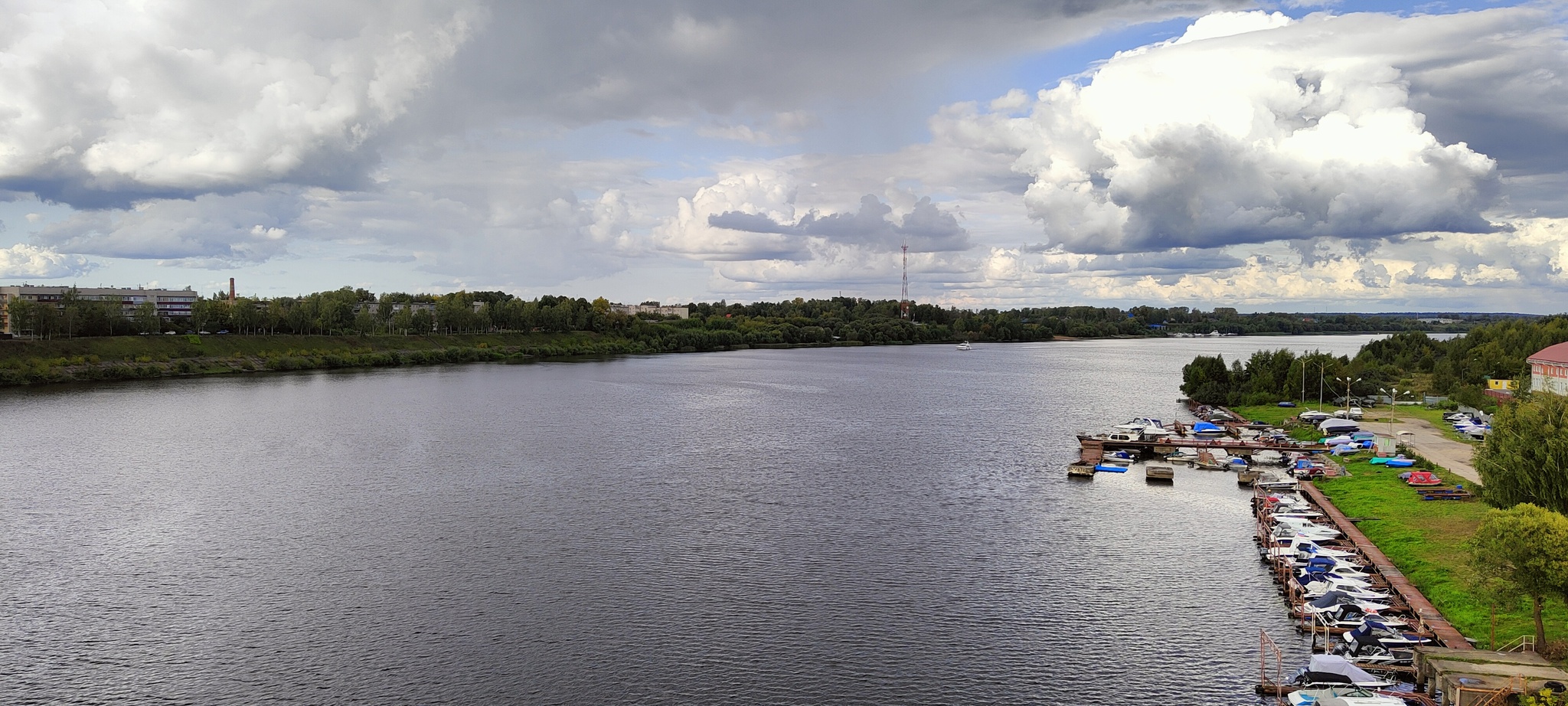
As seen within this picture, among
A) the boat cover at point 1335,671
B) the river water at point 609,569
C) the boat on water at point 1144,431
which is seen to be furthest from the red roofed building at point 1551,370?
the boat cover at point 1335,671

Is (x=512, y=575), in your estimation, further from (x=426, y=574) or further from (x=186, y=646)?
(x=186, y=646)

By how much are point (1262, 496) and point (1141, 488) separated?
6.48 m

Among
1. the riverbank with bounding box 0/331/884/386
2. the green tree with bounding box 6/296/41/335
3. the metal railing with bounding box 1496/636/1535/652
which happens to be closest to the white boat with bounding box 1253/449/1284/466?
the metal railing with bounding box 1496/636/1535/652

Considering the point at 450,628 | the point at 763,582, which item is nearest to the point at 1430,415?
the point at 763,582

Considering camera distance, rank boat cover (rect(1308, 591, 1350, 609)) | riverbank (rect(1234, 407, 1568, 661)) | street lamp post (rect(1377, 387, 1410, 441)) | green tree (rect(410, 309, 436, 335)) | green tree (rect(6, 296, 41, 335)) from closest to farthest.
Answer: riverbank (rect(1234, 407, 1568, 661))
boat cover (rect(1308, 591, 1350, 609))
street lamp post (rect(1377, 387, 1410, 441))
green tree (rect(6, 296, 41, 335))
green tree (rect(410, 309, 436, 335))

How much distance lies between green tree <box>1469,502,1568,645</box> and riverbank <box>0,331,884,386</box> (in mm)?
117709

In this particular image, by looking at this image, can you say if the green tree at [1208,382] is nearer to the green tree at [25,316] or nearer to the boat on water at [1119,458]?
the boat on water at [1119,458]

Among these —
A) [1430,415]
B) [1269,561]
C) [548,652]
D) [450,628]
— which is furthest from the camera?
[1430,415]

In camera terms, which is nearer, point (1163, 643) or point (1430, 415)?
point (1163, 643)

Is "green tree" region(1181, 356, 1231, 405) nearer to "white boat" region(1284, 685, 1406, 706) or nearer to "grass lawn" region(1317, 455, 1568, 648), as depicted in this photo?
"grass lawn" region(1317, 455, 1568, 648)

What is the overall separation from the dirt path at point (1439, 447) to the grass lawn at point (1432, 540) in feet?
6.75

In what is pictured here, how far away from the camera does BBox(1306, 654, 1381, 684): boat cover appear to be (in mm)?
21562

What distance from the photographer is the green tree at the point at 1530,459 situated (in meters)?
27.2

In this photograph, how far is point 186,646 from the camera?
83.9 ft
